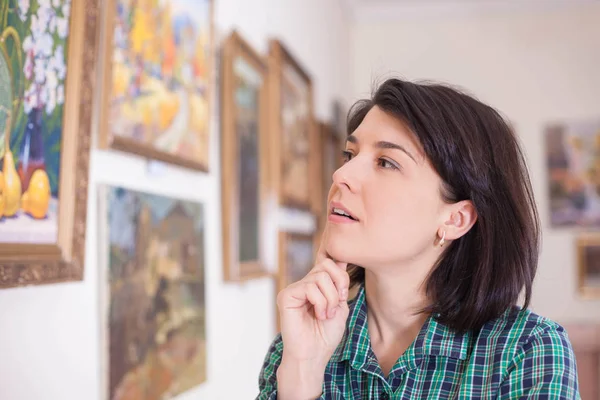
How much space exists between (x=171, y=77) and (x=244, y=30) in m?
1.11

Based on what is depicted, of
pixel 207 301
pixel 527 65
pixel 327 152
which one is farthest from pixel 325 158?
pixel 207 301

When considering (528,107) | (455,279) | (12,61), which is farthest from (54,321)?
(528,107)

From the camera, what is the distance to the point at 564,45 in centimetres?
677

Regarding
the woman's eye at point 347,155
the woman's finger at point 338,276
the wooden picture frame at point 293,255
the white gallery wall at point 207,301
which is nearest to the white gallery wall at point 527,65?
the white gallery wall at point 207,301

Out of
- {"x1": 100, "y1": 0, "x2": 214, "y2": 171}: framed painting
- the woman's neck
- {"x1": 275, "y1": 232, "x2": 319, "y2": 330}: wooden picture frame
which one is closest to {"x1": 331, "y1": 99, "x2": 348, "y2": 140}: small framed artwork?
{"x1": 275, "y1": 232, "x2": 319, "y2": 330}: wooden picture frame

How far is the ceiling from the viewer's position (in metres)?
6.76

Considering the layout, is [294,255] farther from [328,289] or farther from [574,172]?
[574,172]

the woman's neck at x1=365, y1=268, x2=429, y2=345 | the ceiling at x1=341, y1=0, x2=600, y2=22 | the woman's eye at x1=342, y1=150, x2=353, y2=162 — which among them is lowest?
the woman's neck at x1=365, y1=268, x2=429, y2=345

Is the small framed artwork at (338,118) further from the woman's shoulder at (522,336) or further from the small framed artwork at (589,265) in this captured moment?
the woman's shoulder at (522,336)

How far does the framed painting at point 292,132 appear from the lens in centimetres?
393

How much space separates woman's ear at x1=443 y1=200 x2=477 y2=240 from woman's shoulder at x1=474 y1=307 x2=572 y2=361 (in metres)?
0.25

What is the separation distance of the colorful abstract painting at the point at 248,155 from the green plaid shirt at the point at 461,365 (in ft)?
4.57

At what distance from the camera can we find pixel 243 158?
334 centimetres

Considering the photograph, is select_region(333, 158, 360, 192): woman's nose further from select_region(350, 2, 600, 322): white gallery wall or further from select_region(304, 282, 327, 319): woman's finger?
select_region(350, 2, 600, 322): white gallery wall
